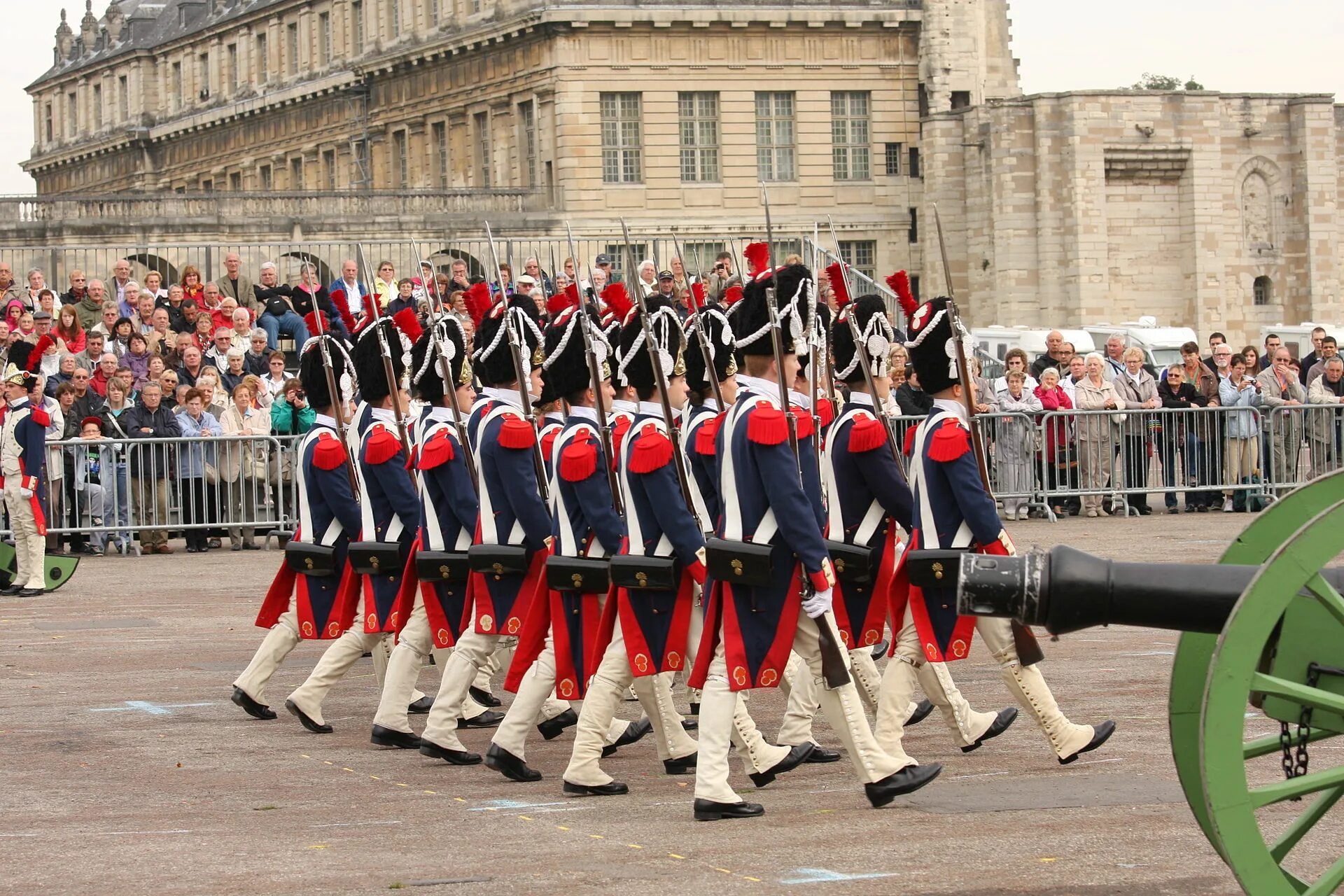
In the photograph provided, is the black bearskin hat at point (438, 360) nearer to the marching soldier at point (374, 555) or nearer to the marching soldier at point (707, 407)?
the marching soldier at point (374, 555)

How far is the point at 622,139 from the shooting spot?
55750 millimetres

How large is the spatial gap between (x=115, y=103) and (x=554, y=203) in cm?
3934

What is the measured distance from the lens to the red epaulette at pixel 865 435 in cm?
1042

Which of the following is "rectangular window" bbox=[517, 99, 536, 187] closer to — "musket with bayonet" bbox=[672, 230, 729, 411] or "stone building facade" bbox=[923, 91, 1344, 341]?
"stone building facade" bbox=[923, 91, 1344, 341]

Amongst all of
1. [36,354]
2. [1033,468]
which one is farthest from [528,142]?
[36,354]

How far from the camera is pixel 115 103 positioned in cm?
8856

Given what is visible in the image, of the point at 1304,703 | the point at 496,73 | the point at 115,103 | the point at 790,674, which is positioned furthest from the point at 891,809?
the point at 115,103

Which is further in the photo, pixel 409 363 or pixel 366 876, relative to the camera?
pixel 409 363

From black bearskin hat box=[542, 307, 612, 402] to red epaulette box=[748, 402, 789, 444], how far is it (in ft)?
4.41

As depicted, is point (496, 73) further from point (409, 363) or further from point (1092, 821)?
point (1092, 821)

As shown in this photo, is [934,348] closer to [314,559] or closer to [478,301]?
[478,301]

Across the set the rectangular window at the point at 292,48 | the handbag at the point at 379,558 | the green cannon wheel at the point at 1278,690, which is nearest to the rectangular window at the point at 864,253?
the rectangular window at the point at 292,48

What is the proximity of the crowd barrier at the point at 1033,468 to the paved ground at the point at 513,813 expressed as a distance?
8418 millimetres

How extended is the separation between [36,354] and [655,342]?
12049mm
